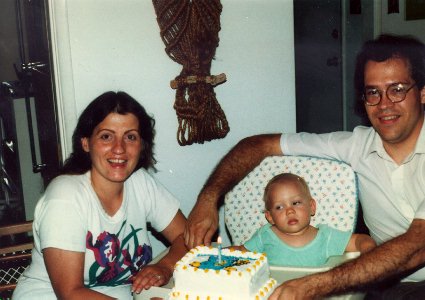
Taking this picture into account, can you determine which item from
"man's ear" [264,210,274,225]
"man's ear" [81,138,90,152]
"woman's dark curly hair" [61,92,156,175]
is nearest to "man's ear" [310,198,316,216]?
"man's ear" [264,210,274,225]

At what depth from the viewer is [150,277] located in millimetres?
1497

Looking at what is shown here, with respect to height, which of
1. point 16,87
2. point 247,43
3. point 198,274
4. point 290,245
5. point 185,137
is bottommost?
point 290,245

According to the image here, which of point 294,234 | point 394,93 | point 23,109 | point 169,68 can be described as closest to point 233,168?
point 294,234

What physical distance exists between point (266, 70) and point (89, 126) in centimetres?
111

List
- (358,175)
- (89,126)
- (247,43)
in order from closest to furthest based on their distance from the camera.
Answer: (89,126) < (358,175) < (247,43)

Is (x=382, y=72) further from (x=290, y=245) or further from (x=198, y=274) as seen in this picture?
(x=198, y=274)

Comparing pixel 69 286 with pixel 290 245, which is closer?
pixel 69 286

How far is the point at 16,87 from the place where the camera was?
100 inches

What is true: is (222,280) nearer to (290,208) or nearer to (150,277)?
(150,277)

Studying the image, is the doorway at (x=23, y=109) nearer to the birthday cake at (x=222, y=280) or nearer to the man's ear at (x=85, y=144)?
the man's ear at (x=85, y=144)

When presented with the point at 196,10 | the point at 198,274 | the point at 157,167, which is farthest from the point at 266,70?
the point at 198,274

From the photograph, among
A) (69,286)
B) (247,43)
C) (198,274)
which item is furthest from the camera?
(247,43)

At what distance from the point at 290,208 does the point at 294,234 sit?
0.35ft

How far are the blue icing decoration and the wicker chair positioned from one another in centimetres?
79
